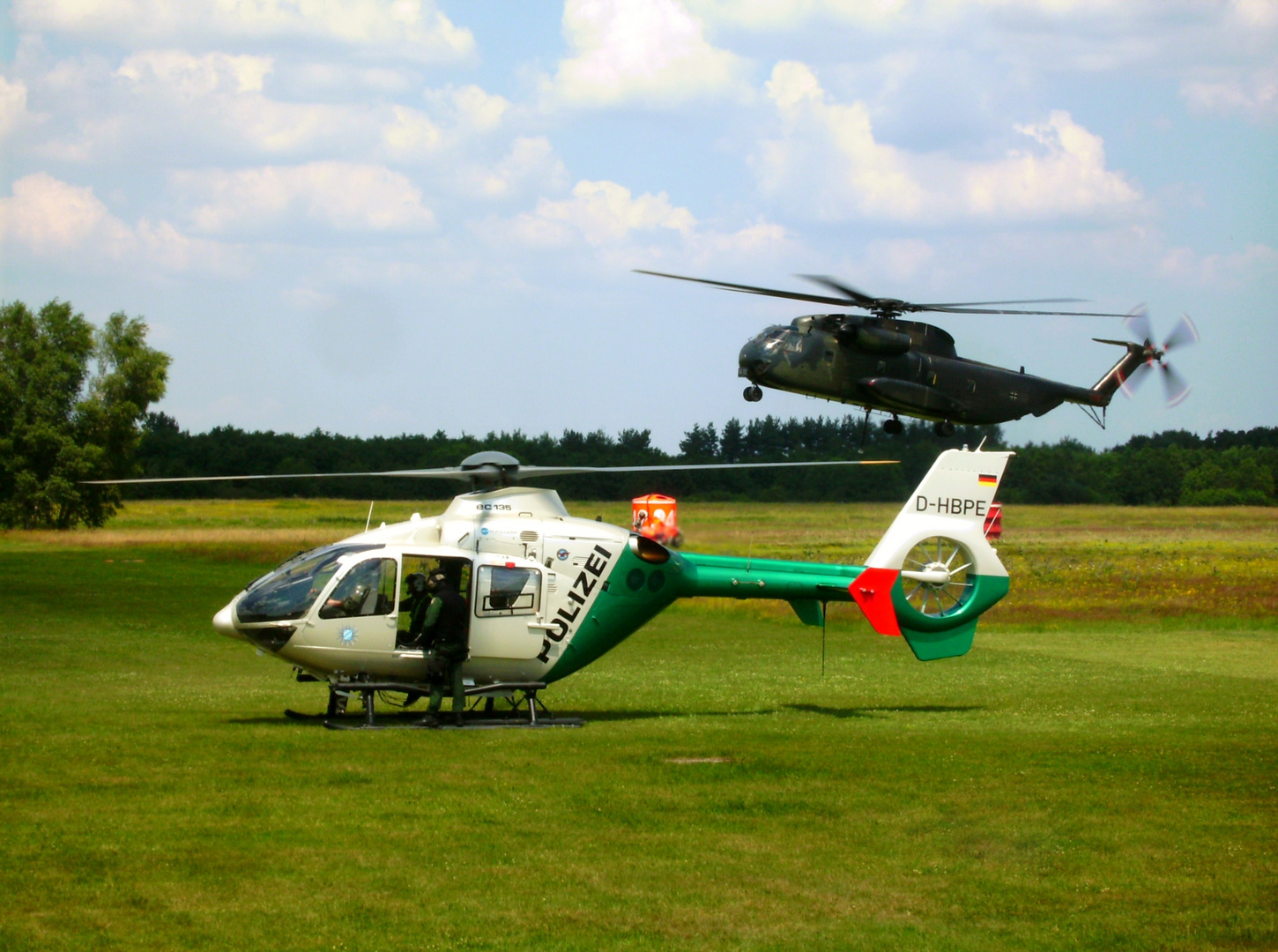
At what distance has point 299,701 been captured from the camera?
18.1 meters

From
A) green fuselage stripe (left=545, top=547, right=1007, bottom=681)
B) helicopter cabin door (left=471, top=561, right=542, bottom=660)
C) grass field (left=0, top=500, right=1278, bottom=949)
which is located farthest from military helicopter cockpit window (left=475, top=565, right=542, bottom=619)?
grass field (left=0, top=500, right=1278, bottom=949)

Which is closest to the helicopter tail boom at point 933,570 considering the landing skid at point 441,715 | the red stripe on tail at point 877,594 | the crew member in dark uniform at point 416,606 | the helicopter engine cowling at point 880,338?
the red stripe on tail at point 877,594

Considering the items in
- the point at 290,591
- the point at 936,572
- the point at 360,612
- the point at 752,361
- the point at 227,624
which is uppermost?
the point at 752,361

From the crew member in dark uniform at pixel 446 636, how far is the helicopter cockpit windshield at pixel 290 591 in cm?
94

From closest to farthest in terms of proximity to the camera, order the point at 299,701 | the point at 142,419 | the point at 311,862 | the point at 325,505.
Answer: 1. the point at 311,862
2. the point at 299,701
3. the point at 325,505
4. the point at 142,419

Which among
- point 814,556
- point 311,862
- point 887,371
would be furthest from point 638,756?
point 814,556

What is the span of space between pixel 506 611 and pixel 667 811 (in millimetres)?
5193

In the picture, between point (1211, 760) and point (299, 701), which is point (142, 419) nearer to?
point (299, 701)

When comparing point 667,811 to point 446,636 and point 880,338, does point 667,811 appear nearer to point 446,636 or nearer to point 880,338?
point 446,636

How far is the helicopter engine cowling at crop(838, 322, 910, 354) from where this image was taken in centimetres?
1856

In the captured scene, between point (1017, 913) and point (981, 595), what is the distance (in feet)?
32.4

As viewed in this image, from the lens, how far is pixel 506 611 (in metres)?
16.3

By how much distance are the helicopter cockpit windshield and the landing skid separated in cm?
104

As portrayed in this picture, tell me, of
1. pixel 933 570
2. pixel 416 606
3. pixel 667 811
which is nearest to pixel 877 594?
pixel 933 570
